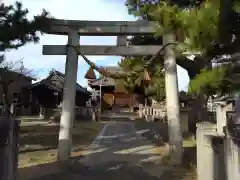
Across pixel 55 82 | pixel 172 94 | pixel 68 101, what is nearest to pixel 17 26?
pixel 68 101

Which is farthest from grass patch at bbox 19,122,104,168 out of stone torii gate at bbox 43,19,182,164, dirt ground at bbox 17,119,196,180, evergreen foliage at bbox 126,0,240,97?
evergreen foliage at bbox 126,0,240,97

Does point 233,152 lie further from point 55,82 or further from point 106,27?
point 55,82

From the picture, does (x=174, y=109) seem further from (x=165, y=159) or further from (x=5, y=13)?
(x=5, y=13)

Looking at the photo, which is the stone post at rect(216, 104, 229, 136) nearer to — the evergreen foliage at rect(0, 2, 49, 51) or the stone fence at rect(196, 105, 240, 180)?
the stone fence at rect(196, 105, 240, 180)

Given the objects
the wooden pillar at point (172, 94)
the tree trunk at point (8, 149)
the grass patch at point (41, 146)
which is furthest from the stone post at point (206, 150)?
the grass patch at point (41, 146)

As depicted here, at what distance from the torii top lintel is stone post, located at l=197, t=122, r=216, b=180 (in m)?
4.02

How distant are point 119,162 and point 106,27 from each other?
3.63 meters

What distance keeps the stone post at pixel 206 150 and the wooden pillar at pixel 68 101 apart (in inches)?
153

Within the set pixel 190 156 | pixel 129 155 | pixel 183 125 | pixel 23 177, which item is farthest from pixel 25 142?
pixel 183 125

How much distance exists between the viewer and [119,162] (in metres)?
8.96

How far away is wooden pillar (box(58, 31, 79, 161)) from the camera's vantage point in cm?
911

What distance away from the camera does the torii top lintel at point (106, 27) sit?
9469mm

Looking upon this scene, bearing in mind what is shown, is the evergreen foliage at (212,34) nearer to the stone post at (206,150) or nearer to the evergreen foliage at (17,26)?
the stone post at (206,150)

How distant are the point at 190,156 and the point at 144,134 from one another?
18.4 ft
